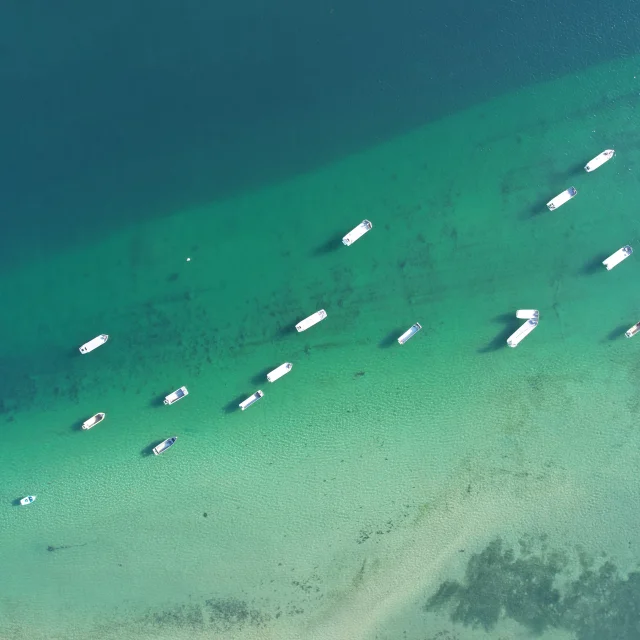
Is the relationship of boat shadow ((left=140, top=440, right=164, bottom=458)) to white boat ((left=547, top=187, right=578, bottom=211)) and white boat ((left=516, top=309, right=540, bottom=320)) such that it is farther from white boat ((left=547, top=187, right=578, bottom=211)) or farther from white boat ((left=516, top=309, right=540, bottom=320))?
white boat ((left=547, top=187, right=578, bottom=211))

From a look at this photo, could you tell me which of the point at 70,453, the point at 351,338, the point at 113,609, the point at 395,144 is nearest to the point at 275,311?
the point at 351,338

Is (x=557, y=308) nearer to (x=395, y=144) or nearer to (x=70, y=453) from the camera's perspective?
(x=395, y=144)

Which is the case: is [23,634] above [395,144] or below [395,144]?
below

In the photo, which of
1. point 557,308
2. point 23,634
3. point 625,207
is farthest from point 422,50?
point 23,634

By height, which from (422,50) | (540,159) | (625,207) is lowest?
(625,207)

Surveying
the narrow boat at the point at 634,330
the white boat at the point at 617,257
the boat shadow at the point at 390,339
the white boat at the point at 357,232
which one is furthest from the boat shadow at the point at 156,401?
the narrow boat at the point at 634,330

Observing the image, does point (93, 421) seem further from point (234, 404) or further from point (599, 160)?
point (599, 160)

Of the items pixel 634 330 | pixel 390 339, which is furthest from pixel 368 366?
pixel 634 330
